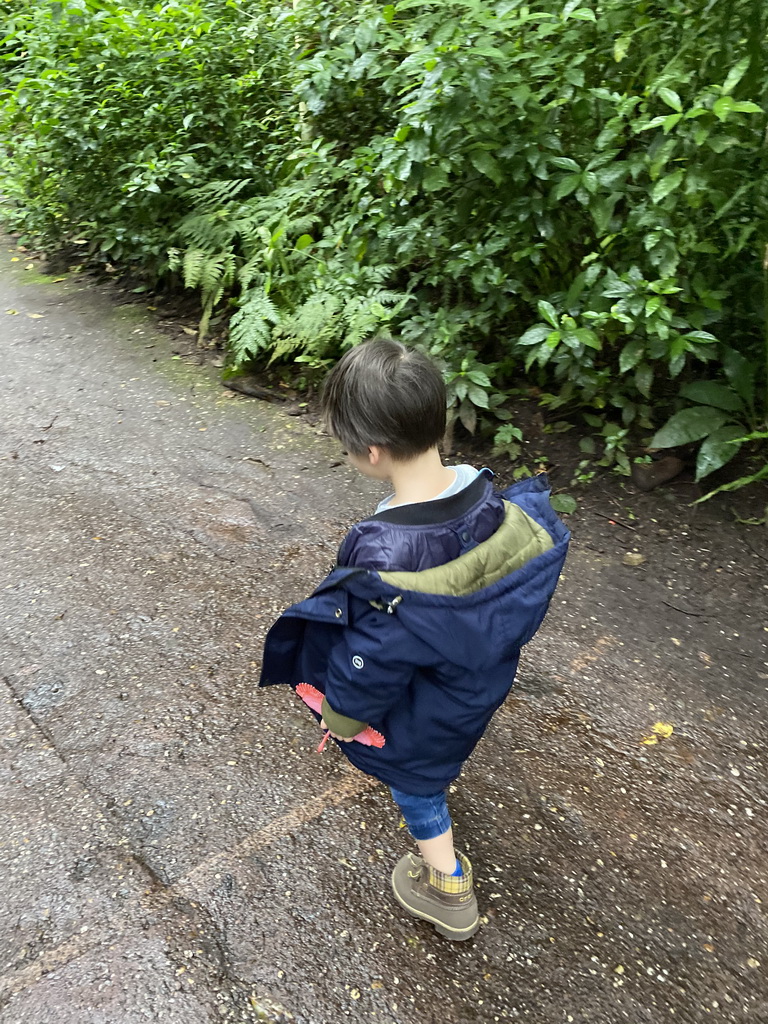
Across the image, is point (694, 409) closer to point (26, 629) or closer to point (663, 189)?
point (663, 189)

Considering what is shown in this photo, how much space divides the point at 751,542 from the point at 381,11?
3242mm

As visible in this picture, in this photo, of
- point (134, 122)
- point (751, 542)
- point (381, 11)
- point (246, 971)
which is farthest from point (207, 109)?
point (246, 971)

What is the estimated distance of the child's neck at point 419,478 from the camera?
1.72 metres

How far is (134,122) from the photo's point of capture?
5.30 metres

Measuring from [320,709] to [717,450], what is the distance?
7.81 ft

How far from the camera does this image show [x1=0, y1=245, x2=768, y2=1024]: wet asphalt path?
1959 mm

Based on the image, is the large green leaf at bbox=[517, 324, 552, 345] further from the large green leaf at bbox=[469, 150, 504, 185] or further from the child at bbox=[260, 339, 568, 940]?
the child at bbox=[260, 339, 568, 940]

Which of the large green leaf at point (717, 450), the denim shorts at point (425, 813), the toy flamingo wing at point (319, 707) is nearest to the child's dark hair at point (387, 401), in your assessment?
the toy flamingo wing at point (319, 707)

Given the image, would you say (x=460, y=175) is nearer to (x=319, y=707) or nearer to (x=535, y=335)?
(x=535, y=335)

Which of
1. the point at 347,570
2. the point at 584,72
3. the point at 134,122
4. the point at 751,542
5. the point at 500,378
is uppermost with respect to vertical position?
the point at 584,72

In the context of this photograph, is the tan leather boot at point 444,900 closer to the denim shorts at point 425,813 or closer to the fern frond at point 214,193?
the denim shorts at point 425,813

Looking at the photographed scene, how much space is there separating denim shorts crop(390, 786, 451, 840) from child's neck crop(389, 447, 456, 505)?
0.77 m

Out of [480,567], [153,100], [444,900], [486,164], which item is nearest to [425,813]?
[444,900]

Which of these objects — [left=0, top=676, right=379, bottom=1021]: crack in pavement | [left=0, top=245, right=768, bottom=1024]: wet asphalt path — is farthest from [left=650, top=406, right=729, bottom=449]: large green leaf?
[left=0, top=676, right=379, bottom=1021]: crack in pavement
